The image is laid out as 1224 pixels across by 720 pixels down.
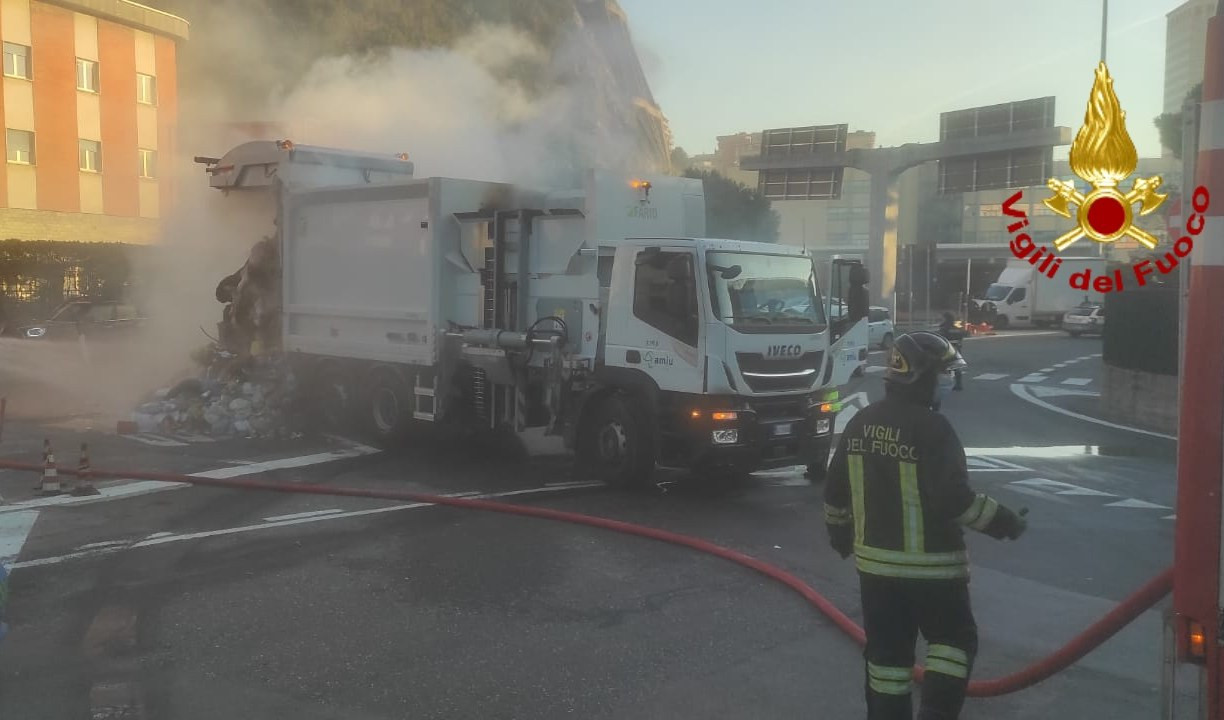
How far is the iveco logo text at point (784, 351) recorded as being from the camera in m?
9.27

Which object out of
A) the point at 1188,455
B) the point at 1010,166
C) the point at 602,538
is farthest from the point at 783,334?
the point at 1010,166

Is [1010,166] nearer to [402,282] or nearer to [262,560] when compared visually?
[402,282]

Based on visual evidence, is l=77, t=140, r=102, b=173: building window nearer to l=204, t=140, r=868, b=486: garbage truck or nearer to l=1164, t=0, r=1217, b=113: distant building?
l=204, t=140, r=868, b=486: garbage truck

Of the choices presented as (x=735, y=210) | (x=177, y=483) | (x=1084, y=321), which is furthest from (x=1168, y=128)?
(x=177, y=483)

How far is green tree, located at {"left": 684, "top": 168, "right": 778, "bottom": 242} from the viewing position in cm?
4331

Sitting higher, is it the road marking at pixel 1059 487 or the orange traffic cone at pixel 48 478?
the orange traffic cone at pixel 48 478

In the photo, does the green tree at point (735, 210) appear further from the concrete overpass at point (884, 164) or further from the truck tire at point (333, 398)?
the truck tire at point (333, 398)

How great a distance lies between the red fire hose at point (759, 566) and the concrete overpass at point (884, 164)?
82.9 feet

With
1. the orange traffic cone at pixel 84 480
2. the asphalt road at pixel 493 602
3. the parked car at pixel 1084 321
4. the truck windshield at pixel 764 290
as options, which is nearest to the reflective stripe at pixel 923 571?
the asphalt road at pixel 493 602

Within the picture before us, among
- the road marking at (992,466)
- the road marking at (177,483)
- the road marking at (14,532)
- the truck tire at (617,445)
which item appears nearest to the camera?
the road marking at (14,532)

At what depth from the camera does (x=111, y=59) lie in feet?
123

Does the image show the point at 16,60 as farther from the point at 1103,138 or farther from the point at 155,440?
the point at 1103,138

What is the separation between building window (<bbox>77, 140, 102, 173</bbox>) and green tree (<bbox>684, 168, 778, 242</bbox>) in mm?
22069

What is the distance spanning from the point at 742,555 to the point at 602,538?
1.22m
